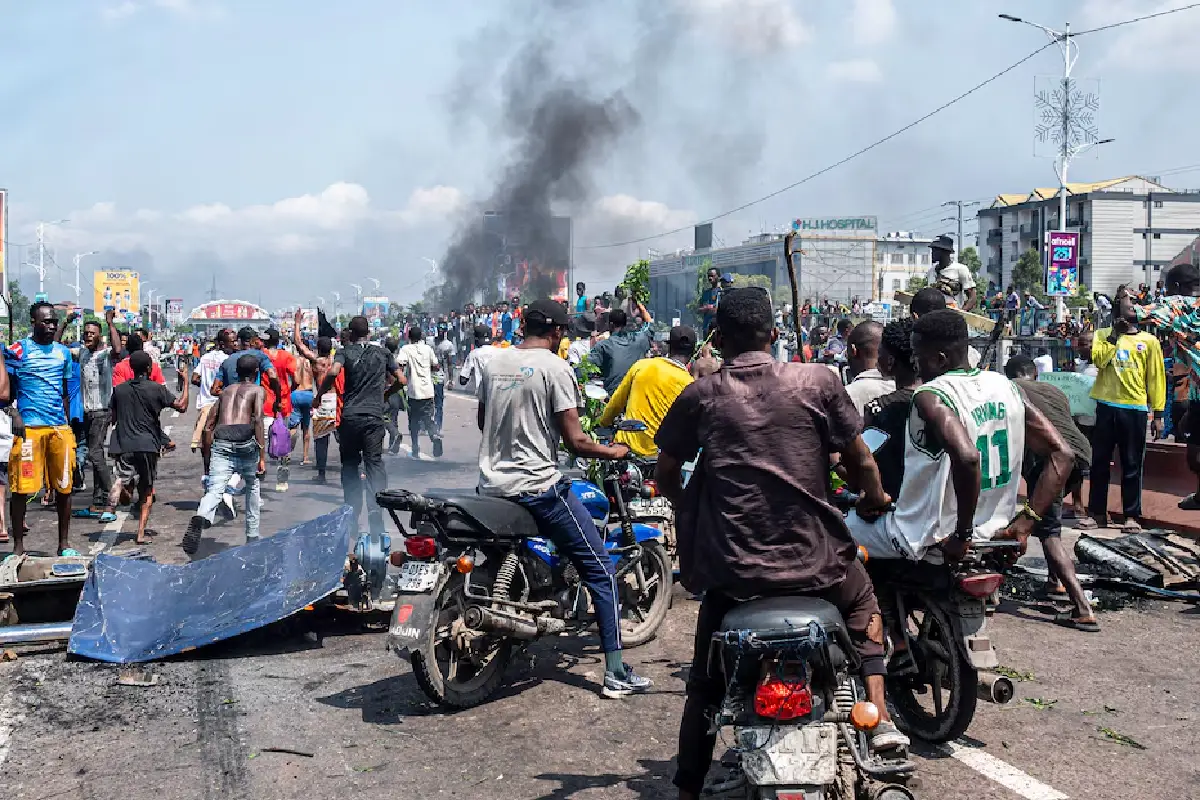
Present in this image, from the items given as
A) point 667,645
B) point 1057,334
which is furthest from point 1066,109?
point 667,645

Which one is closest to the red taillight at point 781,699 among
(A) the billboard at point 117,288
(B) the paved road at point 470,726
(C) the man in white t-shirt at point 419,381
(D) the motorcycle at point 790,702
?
(D) the motorcycle at point 790,702

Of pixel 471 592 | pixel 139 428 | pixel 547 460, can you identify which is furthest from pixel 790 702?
pixel 139 428

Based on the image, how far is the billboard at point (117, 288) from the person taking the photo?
117m

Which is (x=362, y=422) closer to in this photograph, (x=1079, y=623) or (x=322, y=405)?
(x=322, y=405)

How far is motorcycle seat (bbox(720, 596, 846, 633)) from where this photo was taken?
3.56m

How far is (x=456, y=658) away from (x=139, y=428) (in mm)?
6470

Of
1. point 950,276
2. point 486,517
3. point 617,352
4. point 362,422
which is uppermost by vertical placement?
point 950,276

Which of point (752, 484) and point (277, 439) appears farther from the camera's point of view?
point (277, 439)

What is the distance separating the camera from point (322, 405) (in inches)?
460

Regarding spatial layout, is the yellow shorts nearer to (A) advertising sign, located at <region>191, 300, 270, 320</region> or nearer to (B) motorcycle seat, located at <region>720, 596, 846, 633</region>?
(B) motorcycle seat, located at <region>720, 596, 846, 633</region>

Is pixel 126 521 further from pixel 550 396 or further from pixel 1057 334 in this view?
pixel 1057 334

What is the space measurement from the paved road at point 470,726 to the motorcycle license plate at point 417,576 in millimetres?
650

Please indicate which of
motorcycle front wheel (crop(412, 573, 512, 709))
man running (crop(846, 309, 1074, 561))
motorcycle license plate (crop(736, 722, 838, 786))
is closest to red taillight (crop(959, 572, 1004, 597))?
man running (crop(846, 309, 1074, 561))

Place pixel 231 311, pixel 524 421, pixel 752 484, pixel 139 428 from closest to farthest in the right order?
pixel 752 484 → pixel 524 421 → pixel 139 428 → pixel 231 311
